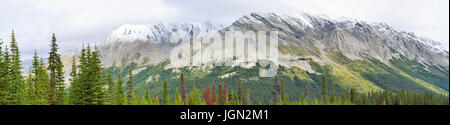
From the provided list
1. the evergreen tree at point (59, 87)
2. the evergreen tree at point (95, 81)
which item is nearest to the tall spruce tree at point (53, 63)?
the evergreen tree at point (59, 87)

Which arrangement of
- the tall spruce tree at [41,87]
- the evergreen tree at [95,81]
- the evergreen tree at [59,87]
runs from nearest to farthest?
the evergreen tree at [95,81] < the tall spruce tree at [41,87] < the evergreen tree at [59,87]

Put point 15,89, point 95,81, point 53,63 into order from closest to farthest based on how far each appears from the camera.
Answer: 1. point 95,81
2. point 15,89
3. point 53,63

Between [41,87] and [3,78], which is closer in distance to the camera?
[3,78]

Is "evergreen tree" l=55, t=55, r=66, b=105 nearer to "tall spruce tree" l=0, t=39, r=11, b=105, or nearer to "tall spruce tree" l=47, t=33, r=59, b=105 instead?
"tall spruce tree" l=47, t=33, r=59, b=105

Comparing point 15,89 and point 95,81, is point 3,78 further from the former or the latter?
point 95,81

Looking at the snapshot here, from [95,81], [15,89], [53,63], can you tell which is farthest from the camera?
[53,63]

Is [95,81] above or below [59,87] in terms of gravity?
above

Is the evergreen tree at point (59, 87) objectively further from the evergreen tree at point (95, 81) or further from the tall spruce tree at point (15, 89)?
the evergreen tree at point (95, 81)

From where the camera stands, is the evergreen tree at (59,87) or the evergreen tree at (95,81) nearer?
the evergreen tree at (95,81)

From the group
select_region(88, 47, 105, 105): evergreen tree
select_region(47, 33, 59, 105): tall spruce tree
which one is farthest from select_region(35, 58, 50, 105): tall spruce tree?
select_region(88, 47, 105, 105): evergreen tree

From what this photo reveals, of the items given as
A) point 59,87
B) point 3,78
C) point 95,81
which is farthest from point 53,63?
point 95,81
